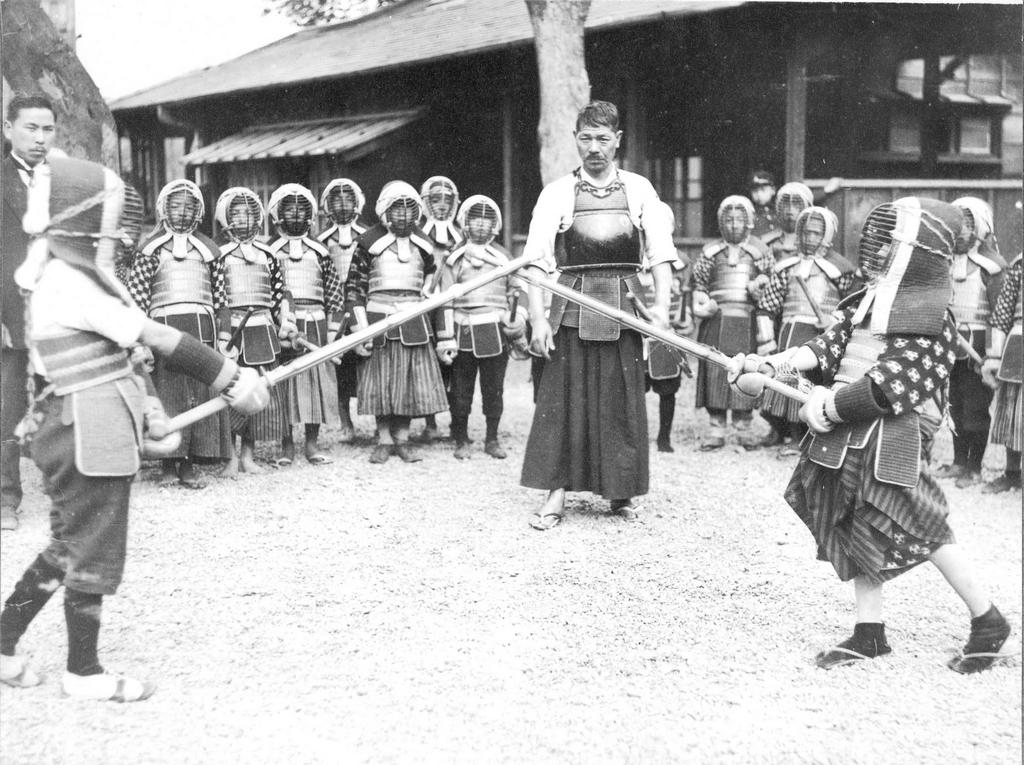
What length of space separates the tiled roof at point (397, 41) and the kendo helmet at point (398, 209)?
1933 millimetres

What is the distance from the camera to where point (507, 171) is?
10.4 m

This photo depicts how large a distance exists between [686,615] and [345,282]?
3.71 metres

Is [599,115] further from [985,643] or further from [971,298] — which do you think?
[985,643]

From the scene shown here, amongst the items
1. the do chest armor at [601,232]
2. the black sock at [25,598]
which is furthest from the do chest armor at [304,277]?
the black sock at [25,598]

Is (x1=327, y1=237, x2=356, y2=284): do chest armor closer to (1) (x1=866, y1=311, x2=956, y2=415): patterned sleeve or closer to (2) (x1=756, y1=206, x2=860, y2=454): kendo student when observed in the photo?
(2) (x1=756, y1=206, x2=860, y2=454): kendo student

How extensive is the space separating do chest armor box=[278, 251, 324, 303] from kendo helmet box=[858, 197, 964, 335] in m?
4.00

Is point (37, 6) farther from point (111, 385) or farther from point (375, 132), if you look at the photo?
point (375, 132)

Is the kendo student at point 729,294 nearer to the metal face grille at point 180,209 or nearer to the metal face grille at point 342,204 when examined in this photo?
the metal face grille at point 342,204

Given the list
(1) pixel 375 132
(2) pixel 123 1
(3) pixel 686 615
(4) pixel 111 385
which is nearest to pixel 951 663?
(3) pixel 686 615

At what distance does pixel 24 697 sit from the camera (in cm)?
290

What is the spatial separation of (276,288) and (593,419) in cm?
222

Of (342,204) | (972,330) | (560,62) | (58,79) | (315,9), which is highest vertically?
(560,62)

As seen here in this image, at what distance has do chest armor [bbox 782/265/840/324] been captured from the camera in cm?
639

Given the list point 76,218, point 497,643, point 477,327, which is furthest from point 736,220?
point 76,218
